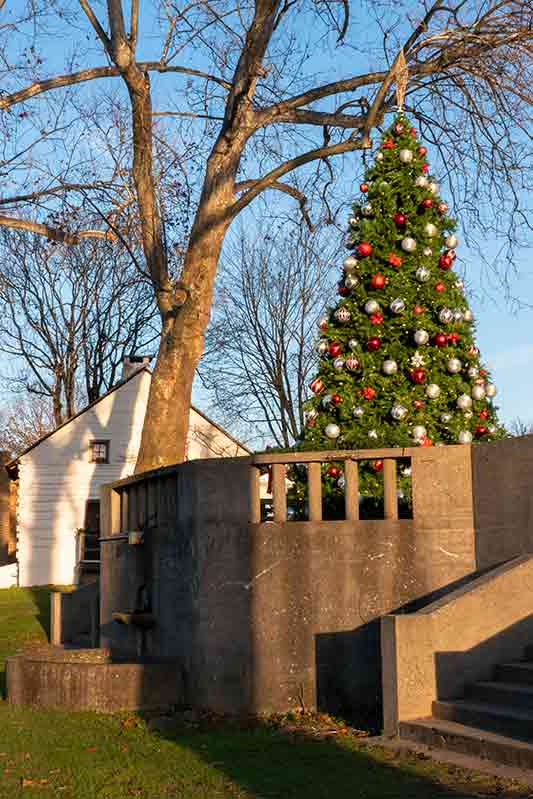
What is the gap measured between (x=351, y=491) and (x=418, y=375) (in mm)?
2125

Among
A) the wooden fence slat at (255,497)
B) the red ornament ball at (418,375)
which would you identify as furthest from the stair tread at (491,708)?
the red ornament ball at (418,375)

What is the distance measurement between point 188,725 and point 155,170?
407 inches

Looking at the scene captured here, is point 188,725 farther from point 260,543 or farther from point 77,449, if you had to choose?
point 77,449

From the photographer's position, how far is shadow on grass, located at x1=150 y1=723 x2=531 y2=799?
7.29m

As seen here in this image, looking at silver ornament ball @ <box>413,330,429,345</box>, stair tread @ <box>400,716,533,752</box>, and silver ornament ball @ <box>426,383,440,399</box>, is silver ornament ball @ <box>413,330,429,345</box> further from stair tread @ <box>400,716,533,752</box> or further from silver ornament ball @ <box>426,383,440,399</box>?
stair tread @ <box>400,716,533,752</box>

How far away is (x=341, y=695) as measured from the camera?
11062 millimetres

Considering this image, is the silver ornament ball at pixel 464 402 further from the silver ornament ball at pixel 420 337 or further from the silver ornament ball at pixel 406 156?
the silver ornament ball at pixel 406 156

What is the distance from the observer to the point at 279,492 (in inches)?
454

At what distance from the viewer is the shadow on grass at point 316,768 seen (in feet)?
23.9

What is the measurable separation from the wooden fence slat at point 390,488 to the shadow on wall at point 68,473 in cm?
2660

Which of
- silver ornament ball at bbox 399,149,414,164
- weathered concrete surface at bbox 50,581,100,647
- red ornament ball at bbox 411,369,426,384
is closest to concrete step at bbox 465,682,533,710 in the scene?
red ornament ball at bbox 411,369,426,384

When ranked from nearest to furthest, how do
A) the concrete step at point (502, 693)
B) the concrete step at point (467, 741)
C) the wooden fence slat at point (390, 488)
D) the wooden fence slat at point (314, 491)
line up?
the concrete step at point (467, 741) < the concrete step at point (502, 693) < the wooden fence slat at point (390, 488) < the wooden fence slat at point (314, 491)

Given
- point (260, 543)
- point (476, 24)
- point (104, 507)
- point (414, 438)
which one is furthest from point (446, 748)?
point (476, 24)

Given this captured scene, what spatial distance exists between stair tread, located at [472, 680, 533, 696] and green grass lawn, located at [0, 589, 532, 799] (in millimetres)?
1092
